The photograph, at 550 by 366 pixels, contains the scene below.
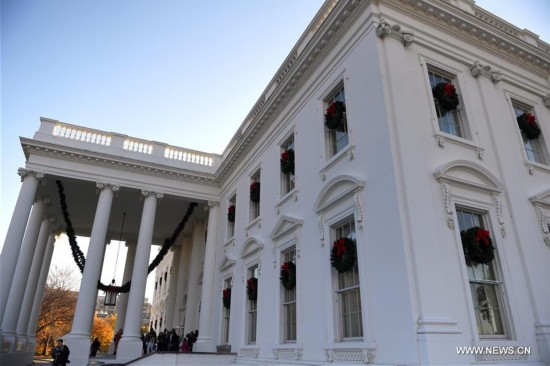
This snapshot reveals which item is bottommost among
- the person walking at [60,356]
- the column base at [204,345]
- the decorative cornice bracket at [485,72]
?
the person walking at [60,356]

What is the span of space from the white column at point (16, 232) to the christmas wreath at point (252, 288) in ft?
31.0

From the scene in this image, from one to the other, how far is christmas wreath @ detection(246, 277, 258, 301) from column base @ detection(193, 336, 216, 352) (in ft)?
14.6

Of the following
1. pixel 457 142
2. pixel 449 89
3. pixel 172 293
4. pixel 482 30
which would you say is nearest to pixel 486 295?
pixel 457 142

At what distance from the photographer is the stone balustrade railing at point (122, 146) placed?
17641mm

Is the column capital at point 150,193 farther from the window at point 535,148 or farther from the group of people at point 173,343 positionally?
the window at point 535,148

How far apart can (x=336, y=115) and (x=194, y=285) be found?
550 inches

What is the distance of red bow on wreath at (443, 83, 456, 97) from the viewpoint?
31.2 ft

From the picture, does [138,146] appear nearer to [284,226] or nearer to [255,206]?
[255,206]

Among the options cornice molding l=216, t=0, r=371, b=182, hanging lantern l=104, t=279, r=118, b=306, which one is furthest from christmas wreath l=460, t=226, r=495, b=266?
hanging lantern l=104, t=279, r=118, b=306

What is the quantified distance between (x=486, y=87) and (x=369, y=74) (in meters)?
3.75

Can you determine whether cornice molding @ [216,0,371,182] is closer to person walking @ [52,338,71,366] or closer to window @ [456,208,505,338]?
window @ [456,208,505,338]

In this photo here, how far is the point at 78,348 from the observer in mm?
14891

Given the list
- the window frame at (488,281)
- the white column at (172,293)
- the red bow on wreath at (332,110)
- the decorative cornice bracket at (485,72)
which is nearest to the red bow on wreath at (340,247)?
the window frame at (488,281)

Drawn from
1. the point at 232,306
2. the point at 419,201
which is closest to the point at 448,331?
the point at 419,201
